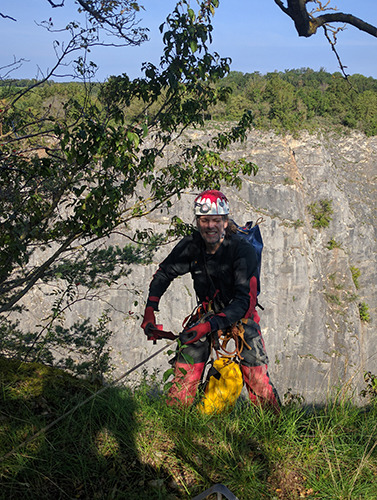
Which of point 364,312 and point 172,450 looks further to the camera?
point 364,312

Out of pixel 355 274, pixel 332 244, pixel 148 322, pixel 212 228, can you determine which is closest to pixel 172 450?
pixel 148 322

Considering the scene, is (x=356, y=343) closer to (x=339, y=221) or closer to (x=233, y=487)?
(x=339, y=221)

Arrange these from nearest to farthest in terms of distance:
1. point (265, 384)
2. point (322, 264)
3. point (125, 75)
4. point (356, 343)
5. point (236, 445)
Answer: point (236, 445) → point (265, 384) → point (125, 75) → point (356, 343) → point (322, 264)

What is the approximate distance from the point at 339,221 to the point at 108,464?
34.6m

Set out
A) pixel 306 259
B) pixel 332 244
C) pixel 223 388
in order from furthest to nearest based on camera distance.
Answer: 1. pixel 332 244
2. pixel 306 259
3. pixel 223 388

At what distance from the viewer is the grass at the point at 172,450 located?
2.68 meters

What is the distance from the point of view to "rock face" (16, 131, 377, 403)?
26234 mm

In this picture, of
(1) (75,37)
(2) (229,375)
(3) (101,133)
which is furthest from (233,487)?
(1) (75,37)

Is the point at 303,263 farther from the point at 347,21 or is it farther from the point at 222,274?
the point at 347,21

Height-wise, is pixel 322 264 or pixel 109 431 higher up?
pixel 109 431

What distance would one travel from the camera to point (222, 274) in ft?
13.9

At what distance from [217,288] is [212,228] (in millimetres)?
669

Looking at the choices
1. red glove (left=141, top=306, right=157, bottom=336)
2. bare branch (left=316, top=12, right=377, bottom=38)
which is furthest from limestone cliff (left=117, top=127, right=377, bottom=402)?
bare branch (left=316, top=12, right=377, bottom=38)

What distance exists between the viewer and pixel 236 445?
304 centimetres
